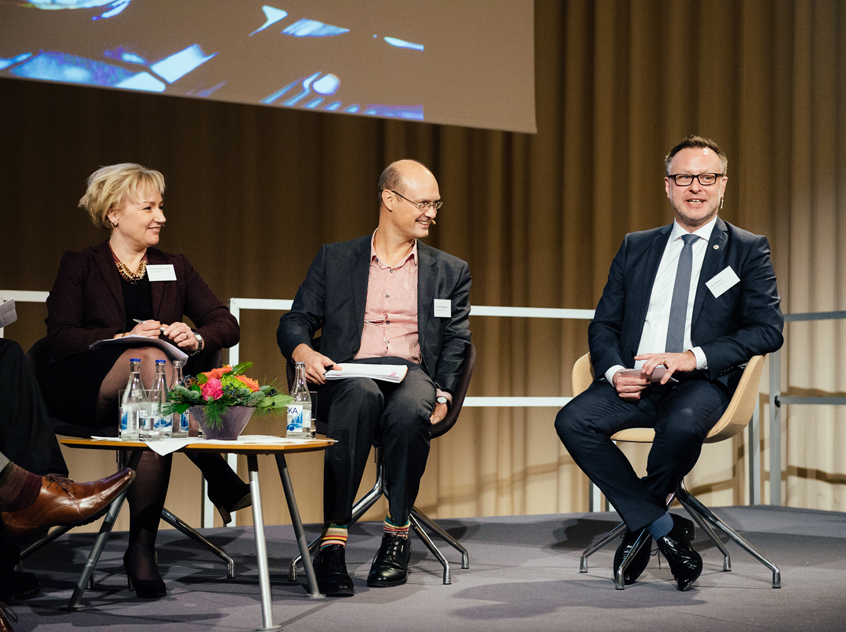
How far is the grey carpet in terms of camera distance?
5.89ft

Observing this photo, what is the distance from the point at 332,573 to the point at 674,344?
1.11m

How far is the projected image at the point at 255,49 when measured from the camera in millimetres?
3814

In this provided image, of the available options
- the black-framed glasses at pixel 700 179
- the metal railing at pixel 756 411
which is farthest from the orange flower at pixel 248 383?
the metal railing at pixel 756 411

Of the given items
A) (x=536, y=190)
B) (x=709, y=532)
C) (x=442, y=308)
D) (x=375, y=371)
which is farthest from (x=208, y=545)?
(x=536, y=190)

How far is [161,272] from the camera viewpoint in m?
2.61

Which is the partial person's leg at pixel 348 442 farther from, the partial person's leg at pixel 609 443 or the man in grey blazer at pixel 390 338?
the partial person's leg at pixel 609 443

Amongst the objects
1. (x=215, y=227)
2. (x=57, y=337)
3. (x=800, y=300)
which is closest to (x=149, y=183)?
(x=57, y=337)

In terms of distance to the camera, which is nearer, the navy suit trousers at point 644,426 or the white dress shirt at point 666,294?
the navy suit trousers at point 644,426

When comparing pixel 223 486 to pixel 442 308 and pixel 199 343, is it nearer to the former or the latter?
pixel 199 343

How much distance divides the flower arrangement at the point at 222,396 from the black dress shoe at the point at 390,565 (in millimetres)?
486

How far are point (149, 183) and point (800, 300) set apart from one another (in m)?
3.85

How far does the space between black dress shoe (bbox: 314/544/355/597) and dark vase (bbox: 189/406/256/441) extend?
1.35 feet

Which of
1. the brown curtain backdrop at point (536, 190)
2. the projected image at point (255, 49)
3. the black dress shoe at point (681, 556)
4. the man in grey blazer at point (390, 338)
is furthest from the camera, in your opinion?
the brown curtain backdrop at point (536, 190)

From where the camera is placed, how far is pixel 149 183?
2645 mm
